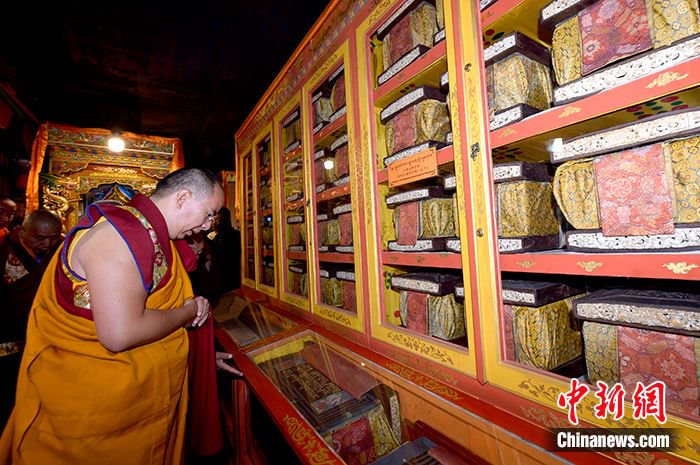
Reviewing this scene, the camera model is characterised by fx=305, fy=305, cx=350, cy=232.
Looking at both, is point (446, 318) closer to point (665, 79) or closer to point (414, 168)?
point (414, 168)

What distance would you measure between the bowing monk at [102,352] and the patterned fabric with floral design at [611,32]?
5.53 ft

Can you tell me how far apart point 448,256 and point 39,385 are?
173 centimetres

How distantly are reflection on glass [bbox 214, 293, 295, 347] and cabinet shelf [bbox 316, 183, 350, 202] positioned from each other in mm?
983

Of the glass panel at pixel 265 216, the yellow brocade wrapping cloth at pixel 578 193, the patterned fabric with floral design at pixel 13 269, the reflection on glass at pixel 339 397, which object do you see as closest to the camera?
the yellow brocade wrapping cloth at pixel 578 193

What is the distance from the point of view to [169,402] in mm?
1408

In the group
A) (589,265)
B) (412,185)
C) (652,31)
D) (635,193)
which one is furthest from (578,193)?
(412,185)

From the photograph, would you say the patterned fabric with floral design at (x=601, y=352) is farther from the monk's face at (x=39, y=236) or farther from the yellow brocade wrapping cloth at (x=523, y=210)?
the monk's face at (x=39, y=236)

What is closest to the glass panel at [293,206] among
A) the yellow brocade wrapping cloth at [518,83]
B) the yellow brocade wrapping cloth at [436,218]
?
the yellow brocade wrapping cloth at [436,218]

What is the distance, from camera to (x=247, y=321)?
8.82ft

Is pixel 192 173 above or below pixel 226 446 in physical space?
above

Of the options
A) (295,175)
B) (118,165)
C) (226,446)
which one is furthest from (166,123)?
(226,446)

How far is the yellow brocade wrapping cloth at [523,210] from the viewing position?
3.68ft

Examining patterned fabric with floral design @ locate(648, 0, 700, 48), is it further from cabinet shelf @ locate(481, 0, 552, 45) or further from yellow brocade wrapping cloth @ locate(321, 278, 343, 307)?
yellow brocade wrapping cloth @ locate(321, 278, 343, 307)

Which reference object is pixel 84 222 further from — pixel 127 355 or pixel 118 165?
pixel 118 165
